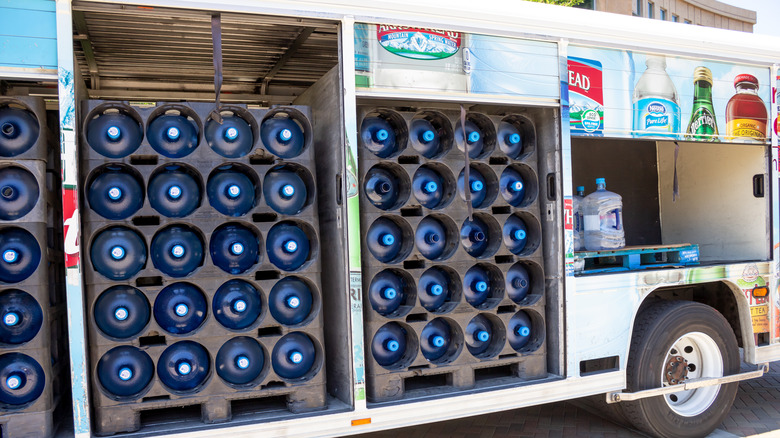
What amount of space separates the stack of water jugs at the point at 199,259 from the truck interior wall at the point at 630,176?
12.3 feet

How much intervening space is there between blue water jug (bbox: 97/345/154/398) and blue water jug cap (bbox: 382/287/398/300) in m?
1.53

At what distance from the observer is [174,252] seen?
358 centimetres

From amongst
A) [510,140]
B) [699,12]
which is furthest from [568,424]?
[699,12]

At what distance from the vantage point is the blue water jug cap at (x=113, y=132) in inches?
139

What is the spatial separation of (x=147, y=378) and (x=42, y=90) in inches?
97.0

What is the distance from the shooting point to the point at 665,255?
515 cm

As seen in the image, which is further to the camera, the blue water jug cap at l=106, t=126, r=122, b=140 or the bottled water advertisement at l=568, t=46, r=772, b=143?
the bottled water advertisement at l=568, t=46, r=772, b=143

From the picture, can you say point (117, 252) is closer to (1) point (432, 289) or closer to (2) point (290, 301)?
(2) point (290, 301)

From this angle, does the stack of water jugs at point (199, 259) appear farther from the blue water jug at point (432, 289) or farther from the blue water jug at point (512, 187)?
the blue water jug at point (512, 187)

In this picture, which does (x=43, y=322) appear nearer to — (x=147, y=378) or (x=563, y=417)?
(x=147, y=378)

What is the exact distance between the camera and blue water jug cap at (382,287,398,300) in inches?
161

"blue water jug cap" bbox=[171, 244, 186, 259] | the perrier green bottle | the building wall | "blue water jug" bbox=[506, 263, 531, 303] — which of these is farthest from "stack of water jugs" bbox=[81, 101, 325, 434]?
the building wall

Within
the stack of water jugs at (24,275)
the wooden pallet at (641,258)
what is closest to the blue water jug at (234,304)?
the stack of water jugs at (24,275)

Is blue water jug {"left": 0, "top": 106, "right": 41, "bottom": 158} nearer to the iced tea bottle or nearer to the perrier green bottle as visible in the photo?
the perrier green bottle
